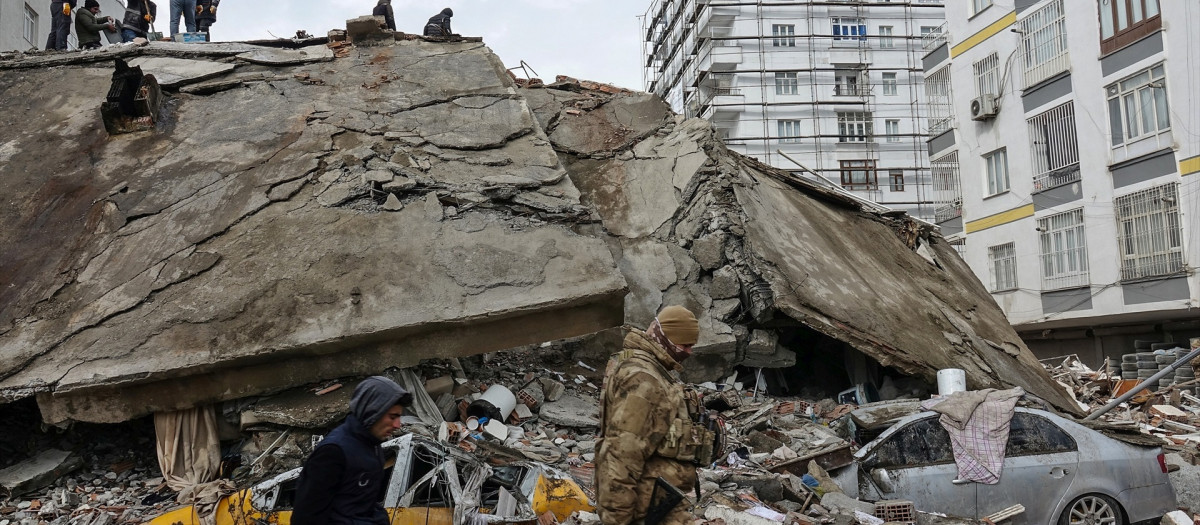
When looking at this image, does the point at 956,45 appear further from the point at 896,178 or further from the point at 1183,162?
the point at 896,178

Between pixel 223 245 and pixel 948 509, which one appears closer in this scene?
pixel 948 509

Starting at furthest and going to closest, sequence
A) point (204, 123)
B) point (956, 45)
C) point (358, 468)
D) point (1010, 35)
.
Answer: point (956, 45) < point (1010, 35) < point (204, 123) < point (358, 468)

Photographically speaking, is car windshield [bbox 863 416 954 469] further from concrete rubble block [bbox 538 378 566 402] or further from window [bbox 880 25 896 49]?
window [bbox 880 25 896 49]

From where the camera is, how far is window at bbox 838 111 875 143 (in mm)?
39938

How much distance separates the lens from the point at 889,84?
41.1 m

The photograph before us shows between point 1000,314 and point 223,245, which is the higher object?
point 223,245

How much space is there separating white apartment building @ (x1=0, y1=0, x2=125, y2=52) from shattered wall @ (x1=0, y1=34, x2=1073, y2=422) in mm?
15479

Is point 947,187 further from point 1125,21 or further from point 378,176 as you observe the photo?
point 378,176

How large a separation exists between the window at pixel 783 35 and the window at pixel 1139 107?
74.2 feet

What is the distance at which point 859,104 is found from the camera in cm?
3981

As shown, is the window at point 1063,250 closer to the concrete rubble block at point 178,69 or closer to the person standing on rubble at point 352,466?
the concrete rubble block at point 178,69

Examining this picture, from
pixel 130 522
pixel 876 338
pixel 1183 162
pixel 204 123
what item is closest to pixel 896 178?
A: pixel 1183 162

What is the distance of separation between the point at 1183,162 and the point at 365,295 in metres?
16.6

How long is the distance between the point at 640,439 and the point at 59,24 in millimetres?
12962
